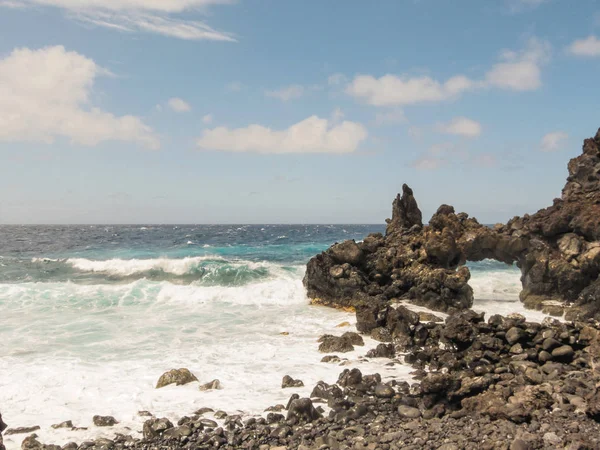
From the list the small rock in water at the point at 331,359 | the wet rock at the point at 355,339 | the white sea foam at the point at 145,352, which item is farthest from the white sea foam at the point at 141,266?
the small rock in water at the point at 331,359

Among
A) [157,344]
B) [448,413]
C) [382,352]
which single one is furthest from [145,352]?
[448,413]

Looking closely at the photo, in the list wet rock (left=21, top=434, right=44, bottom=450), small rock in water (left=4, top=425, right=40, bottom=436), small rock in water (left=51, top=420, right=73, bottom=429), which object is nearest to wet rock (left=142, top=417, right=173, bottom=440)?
small rock in water (left=51, top=420, right=73, bottom=429)

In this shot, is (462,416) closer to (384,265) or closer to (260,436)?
(260,436)

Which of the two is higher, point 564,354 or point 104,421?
point 564,354

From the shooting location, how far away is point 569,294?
2402cm

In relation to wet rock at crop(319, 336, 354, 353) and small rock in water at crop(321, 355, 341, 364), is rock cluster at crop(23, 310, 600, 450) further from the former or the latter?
wet rock at crop(319, 336, 354, 353)

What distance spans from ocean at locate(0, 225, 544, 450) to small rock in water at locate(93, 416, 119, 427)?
16 cm

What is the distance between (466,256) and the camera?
27.3 metres

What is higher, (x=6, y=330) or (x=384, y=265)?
(x=384, y=265)

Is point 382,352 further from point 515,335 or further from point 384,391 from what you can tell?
point 515,335

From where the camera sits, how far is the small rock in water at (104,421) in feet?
34.8

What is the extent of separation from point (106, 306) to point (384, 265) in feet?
56.7

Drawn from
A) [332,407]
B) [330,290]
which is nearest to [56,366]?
[332,407]

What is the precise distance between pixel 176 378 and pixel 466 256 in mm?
20307
